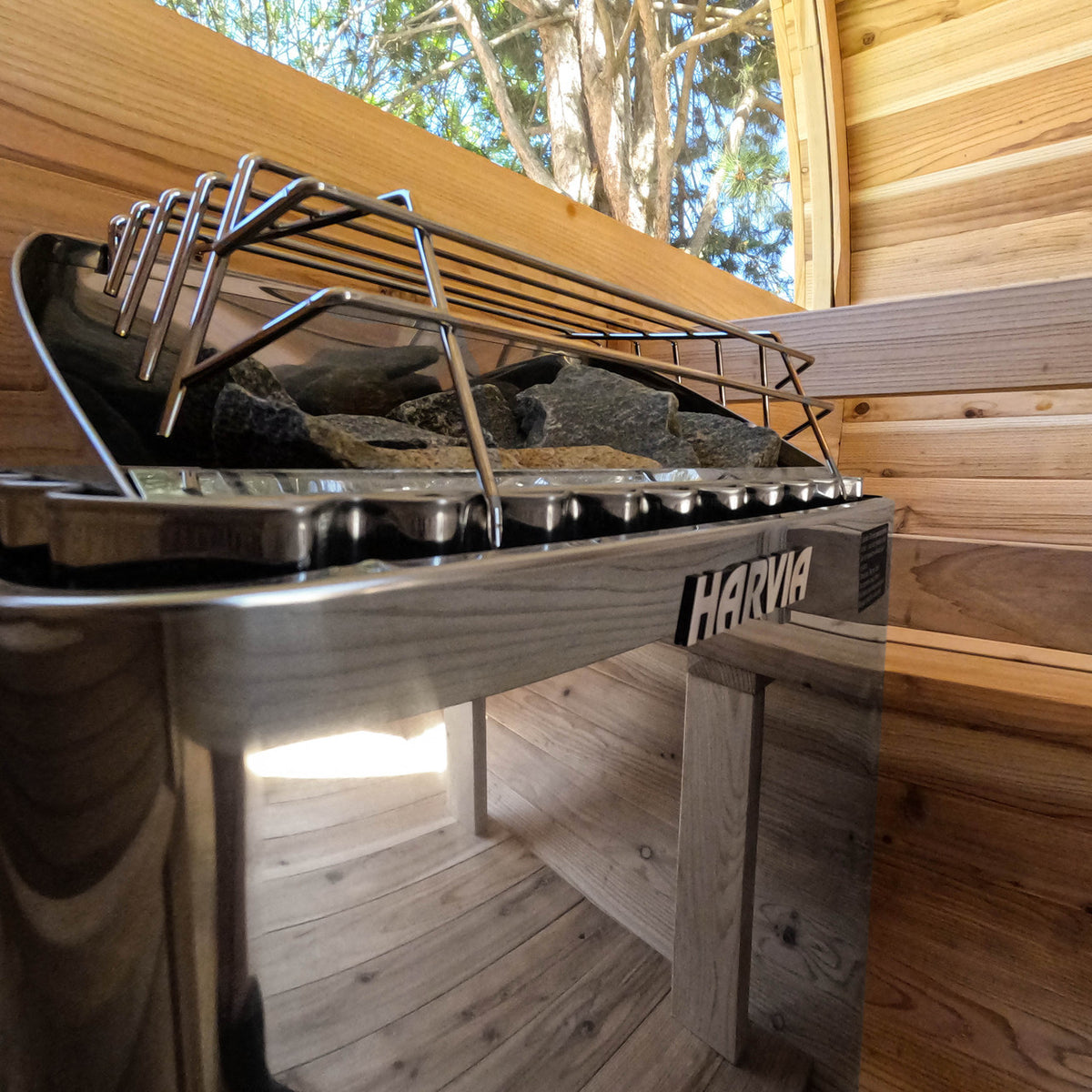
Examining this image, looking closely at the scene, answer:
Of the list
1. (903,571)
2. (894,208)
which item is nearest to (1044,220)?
(894,208)

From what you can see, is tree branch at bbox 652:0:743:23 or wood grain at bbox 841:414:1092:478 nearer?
wood grain at bbox 841:414:1092:478

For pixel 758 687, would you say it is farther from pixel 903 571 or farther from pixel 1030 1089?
pixel 903 571

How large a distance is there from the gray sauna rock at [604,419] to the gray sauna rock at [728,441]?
0.12 ft

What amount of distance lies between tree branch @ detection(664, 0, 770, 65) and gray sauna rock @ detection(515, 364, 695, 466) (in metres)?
1.70

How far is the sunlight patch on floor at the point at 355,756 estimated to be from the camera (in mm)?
210

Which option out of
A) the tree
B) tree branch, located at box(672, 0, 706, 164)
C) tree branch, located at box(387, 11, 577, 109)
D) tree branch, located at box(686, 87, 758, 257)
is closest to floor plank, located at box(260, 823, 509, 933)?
the tree

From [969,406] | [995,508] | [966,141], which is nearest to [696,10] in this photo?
[966,141]

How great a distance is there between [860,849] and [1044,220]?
1.90 meters

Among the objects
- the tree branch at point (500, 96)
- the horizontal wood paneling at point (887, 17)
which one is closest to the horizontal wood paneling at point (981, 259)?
the horizontal wood paneling at point (887, 17)

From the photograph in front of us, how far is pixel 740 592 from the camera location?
365 millimetres

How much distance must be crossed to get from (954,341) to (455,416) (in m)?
0.90

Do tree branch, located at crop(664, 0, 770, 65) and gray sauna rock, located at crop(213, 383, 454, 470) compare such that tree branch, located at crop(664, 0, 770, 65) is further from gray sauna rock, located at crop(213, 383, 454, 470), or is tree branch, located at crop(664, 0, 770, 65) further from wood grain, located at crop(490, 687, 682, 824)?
wood grain, located at crop(490, 687, 682, 824)

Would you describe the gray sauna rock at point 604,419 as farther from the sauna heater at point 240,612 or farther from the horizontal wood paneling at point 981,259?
the horizontal wood paneling at point 981,259

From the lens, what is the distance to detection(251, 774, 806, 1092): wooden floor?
22 centimetres
